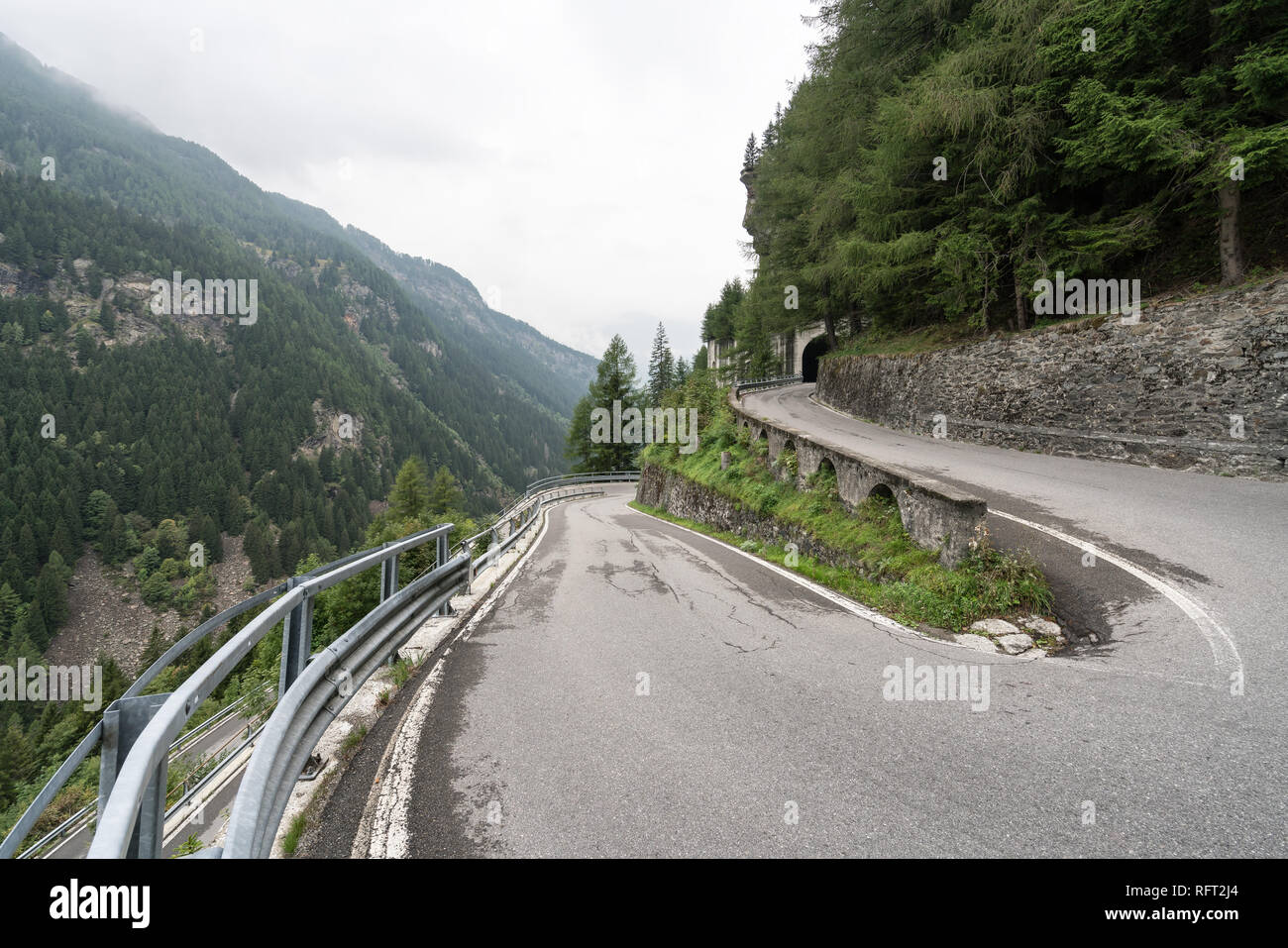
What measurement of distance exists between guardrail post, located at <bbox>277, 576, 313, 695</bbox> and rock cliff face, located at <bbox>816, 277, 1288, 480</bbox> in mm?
14859

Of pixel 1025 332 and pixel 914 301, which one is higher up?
pixel 914 301

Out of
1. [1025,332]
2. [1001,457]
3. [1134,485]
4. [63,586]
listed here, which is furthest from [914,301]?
[63,586]

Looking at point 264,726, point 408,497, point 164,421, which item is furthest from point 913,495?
point 164,421

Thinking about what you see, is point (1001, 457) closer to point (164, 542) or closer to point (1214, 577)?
point (1214, 577)

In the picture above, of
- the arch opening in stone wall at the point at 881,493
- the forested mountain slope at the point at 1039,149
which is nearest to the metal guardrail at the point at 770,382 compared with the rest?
the forested mountain slope at the point at 1039,149

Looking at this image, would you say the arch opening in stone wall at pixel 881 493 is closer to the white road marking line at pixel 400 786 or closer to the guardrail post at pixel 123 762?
the white road marking line at pixel 400 786

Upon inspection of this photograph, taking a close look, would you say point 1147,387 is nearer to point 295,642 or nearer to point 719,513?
point 719,513

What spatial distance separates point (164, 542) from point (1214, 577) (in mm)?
139287

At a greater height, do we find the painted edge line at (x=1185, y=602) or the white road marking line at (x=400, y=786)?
the painted edge line at (x=1185, y=602)

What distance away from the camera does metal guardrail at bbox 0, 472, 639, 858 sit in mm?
1474

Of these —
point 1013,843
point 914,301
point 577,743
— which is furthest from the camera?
point 914,301

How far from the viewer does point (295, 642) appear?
333 centimetres

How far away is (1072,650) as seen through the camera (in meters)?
4.87

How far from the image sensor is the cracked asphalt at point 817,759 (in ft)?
8.21
